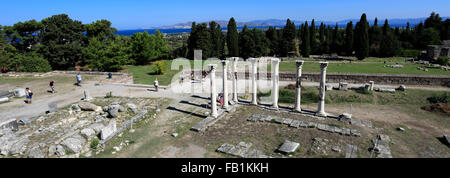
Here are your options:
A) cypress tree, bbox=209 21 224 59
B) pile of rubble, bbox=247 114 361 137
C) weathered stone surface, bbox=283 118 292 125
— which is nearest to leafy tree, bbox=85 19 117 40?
cypress tree, bbox=209 21 224 59

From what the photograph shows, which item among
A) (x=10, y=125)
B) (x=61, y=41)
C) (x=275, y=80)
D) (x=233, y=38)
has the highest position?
(x=233, y=38)

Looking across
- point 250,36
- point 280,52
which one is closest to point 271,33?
point 280,52

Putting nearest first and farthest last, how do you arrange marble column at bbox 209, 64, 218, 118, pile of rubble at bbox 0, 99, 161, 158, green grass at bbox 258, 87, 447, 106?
pile of rubble at bbox 0, 99, 161, 158
marble column at bbox 209, 64, 218, 118
green grass at bbox 258, 87, 447, 106

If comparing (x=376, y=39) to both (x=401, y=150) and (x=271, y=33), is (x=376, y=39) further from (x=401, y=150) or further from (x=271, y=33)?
(x=401, y=150)

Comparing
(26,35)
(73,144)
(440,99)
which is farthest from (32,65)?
(440,99)

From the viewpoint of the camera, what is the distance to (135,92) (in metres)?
21.7

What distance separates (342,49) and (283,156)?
157 feet

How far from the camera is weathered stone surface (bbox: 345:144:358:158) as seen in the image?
1068 cm

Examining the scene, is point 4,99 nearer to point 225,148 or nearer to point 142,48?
point 225,148

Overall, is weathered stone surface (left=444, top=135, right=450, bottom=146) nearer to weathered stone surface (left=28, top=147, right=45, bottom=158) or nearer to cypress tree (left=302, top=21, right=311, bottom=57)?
weathered stone surface (left=28, top=147, right=45, bottom=158)

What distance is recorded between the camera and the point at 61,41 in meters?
36.1

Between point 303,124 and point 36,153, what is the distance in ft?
41.8

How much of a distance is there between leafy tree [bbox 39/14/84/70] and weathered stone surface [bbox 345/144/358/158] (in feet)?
119

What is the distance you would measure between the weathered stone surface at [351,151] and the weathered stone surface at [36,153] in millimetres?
12798
